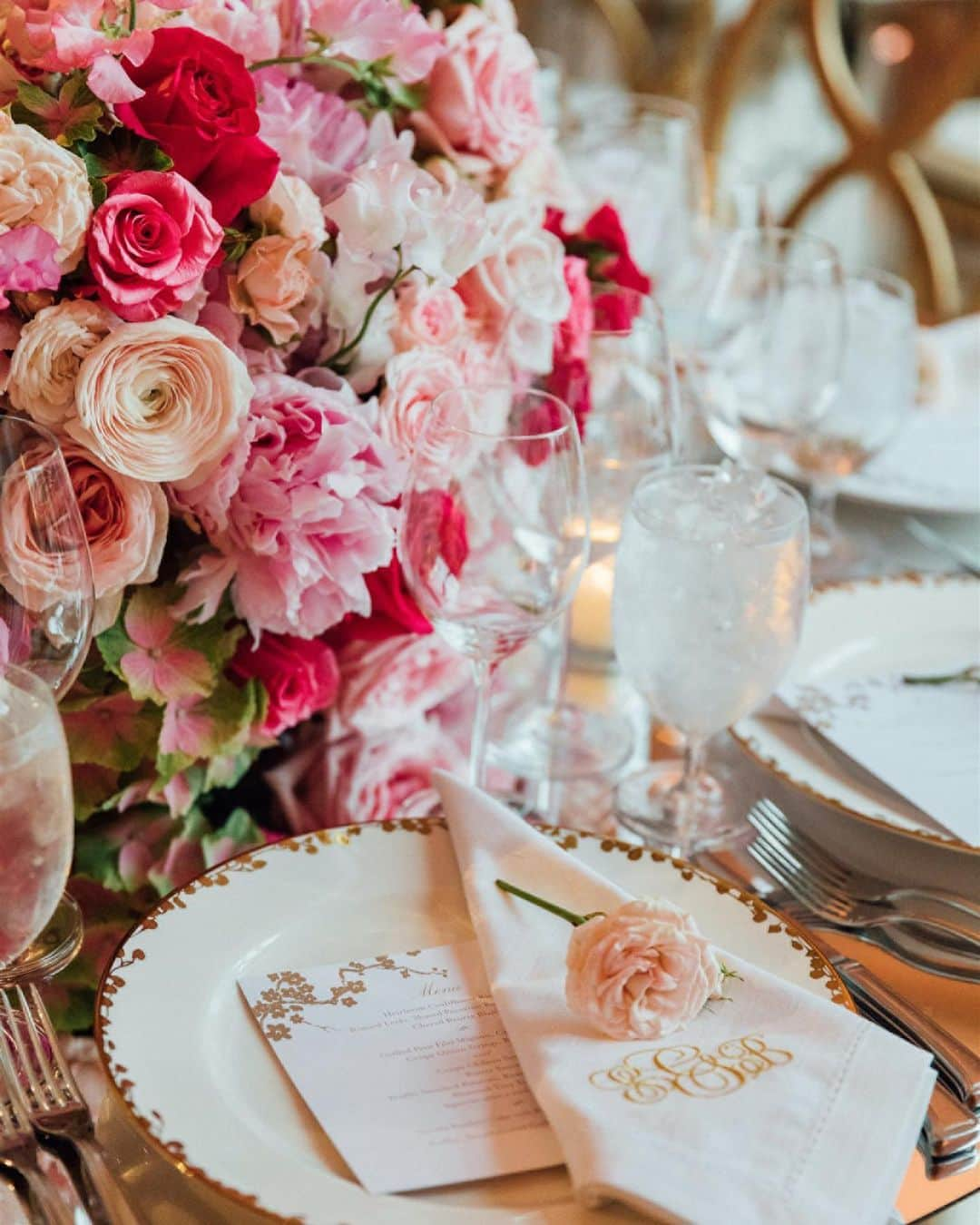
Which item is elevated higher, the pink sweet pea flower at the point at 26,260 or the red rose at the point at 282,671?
the pink sweet pea flower at the point at 26,260

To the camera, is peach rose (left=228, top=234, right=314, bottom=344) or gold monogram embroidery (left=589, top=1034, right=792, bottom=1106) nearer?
gold monogram embroidery (left=589, top=1034, right=792, bottom=1106)

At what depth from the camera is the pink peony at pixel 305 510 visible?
33.0 inches

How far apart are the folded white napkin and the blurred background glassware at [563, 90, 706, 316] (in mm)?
1107

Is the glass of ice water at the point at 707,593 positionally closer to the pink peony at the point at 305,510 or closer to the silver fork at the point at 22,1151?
the pink peony at the point at 305,510

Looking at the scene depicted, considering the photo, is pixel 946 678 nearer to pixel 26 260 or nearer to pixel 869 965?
pixel 869 965

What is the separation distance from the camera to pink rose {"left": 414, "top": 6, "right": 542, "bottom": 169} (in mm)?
1061

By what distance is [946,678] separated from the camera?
1.16 metres

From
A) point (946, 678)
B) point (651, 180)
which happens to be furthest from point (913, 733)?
point (651, 180)

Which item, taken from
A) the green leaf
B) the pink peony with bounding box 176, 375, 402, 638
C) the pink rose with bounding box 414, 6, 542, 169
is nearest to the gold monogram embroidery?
the pink peony with bounding box 176, 375, 402, 638

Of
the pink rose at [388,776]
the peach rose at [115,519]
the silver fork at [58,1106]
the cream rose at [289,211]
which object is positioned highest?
the cream rose at [289,211]

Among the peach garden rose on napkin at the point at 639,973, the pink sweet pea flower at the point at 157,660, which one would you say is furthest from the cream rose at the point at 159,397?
the peach garden rose on napkin at the point at 639,973

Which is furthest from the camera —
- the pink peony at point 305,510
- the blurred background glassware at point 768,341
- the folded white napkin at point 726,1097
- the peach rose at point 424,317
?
the blurred background glassware at point 768,341

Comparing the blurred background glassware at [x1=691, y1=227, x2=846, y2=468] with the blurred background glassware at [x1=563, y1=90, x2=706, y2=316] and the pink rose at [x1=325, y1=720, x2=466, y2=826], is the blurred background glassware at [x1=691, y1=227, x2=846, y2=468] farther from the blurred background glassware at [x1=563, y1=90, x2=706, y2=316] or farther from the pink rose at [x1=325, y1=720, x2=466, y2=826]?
the pink rose at [x1=325, y1=720, x2=466, y2=826]

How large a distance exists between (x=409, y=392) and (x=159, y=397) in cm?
18
